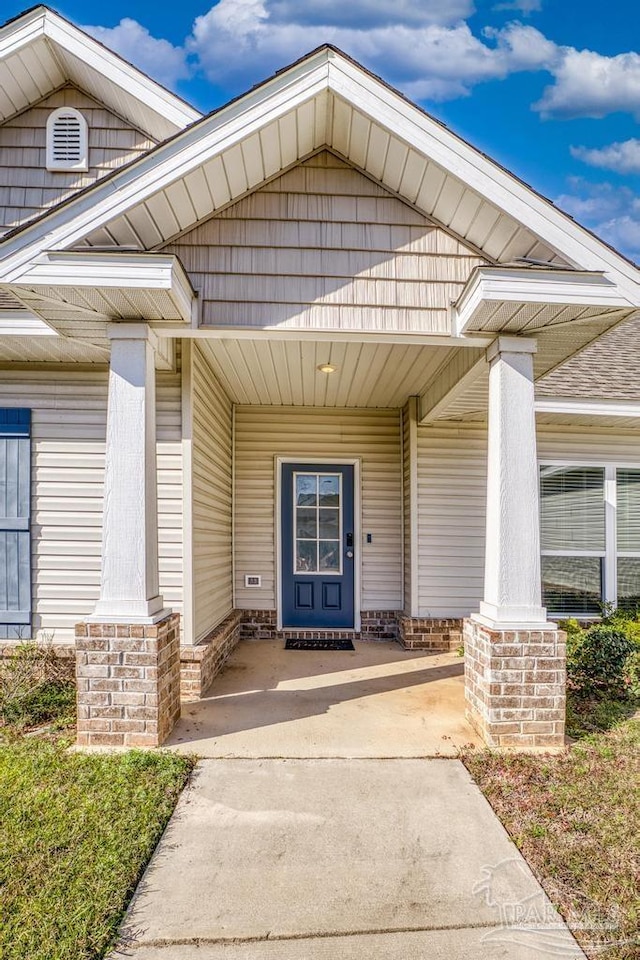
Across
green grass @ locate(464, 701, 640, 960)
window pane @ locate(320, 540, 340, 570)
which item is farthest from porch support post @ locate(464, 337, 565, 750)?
window pane @ locate(320, 540, 340, 570)

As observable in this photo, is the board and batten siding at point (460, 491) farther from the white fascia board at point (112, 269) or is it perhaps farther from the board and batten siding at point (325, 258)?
the white fascia board at point (112, 269)

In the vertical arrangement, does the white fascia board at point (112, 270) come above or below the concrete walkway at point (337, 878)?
above

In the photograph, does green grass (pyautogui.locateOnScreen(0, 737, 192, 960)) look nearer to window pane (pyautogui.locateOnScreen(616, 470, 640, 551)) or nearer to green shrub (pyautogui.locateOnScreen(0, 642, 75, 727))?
green shrub (pyautogui.locateOnScreen(0, 642, 75, 727))

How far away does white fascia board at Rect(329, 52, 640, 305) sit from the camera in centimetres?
339

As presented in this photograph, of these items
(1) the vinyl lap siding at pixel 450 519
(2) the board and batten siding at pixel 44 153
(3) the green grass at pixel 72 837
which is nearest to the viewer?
(3) the green grass at pixel 72 837

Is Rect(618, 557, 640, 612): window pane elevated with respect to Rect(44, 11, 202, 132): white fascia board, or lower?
lower

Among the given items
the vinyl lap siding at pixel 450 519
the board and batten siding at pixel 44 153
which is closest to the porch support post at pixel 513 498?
the vinyl lap siding at pixel 450 519

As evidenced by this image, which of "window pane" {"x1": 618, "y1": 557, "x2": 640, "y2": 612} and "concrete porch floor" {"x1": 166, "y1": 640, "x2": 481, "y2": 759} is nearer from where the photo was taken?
"concrete porch floor" {"x1": 166, "y1": 640, "x2": 481, "y2": 759}

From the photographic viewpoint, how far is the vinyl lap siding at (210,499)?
478cm

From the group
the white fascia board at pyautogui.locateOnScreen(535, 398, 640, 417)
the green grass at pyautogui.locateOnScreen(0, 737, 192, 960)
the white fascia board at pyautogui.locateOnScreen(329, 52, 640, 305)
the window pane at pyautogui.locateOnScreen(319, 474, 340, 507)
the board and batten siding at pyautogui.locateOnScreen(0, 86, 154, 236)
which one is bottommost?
the green grass at pyautogui.locateOnScreen(0, 737, 192, 960)

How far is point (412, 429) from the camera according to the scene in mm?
6312

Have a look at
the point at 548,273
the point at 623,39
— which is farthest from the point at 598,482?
the point at 623,39

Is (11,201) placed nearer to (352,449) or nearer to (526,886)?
(352,449)

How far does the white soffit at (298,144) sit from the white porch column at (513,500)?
2.29ft
